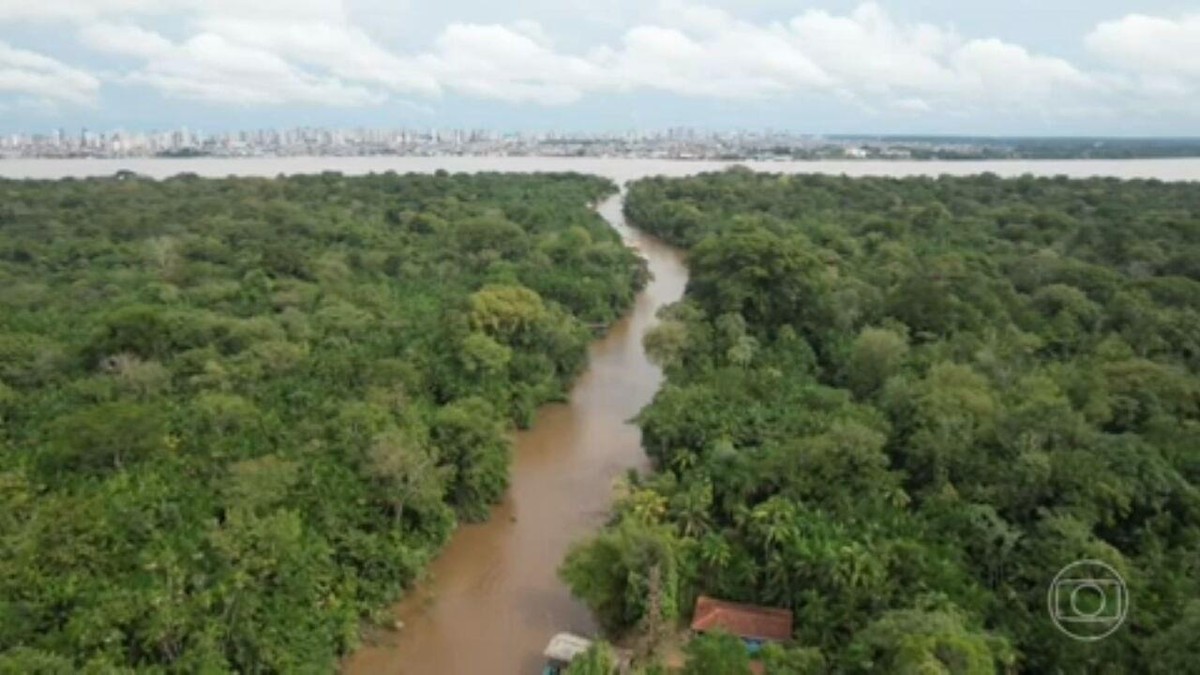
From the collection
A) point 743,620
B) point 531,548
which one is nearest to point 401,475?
point 531,548

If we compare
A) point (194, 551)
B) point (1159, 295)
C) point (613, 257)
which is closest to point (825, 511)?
point (194, 551)

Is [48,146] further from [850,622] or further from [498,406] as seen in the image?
[850,622]

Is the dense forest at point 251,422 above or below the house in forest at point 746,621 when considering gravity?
above

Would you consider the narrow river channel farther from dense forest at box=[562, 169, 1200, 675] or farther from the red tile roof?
the red tile roof

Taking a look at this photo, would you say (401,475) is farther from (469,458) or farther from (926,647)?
(926,647)

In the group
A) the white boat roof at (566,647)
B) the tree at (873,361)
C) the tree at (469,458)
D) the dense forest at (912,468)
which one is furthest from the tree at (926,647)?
the tree at (873,361)

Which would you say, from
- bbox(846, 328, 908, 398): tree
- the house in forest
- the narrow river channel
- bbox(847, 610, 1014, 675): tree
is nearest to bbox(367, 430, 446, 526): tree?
the narrow river channel

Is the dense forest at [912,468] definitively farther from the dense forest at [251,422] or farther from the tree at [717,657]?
the dense forest at [251,422]
